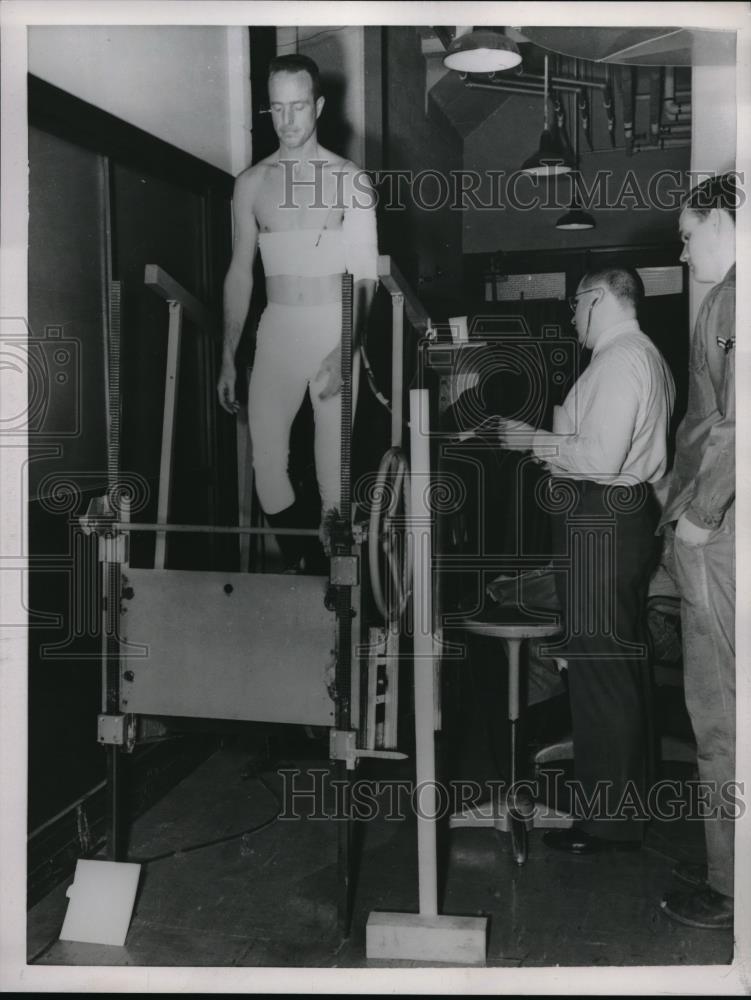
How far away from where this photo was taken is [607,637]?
8.63 feet

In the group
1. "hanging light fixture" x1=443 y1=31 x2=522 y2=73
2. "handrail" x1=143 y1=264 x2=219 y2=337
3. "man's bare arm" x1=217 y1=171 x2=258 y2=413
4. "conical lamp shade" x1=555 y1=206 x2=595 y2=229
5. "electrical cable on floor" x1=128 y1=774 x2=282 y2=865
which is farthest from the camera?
"conical lamp shade" x1=555 y1=206 x2=595 y2=229

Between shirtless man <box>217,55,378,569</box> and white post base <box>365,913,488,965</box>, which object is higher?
shirtless man <box>217,55,378,569</box>

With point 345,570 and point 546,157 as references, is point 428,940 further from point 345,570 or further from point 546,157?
point 546,157

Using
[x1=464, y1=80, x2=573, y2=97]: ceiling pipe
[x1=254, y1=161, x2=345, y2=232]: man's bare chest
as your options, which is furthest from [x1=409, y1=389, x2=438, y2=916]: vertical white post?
[x1=464, y1=80, x2=573, y2=97]: ceiling pipe

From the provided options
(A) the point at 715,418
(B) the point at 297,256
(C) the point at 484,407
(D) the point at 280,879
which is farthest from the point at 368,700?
(C) the point at 484,407

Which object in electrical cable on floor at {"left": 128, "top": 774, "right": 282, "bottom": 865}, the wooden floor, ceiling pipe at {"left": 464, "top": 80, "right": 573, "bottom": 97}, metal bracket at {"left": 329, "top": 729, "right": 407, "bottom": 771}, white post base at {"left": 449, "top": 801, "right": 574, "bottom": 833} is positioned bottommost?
the wooden floor

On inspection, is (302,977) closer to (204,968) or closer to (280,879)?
(204,968)

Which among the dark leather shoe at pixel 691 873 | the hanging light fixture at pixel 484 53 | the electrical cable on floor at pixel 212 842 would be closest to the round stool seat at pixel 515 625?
the dark leather shoe at pixel 691 873

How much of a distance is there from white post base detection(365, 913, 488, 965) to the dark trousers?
2.05ft

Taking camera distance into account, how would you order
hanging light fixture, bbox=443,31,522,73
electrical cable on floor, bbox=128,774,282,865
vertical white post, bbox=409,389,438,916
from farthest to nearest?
hanging light fixture, bbox=443,31,522,73 → electrical cable on floor, bbox=128,774,282,865 → vertical white post, bbox=409,389,438,916

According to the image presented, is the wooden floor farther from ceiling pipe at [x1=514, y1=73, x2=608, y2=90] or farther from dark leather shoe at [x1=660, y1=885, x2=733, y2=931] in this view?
ceiling pipe at [x1=514, y1=73, x2=608, y2=90]

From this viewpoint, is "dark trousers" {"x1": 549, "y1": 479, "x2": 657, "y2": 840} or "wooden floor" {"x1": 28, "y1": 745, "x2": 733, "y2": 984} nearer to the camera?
"wooden floor" {"x1": 28, "y1": 745, "x2": 733, "y2": 984}

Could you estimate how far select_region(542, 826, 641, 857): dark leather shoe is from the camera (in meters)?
2.61

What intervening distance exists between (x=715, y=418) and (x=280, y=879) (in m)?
1.55
